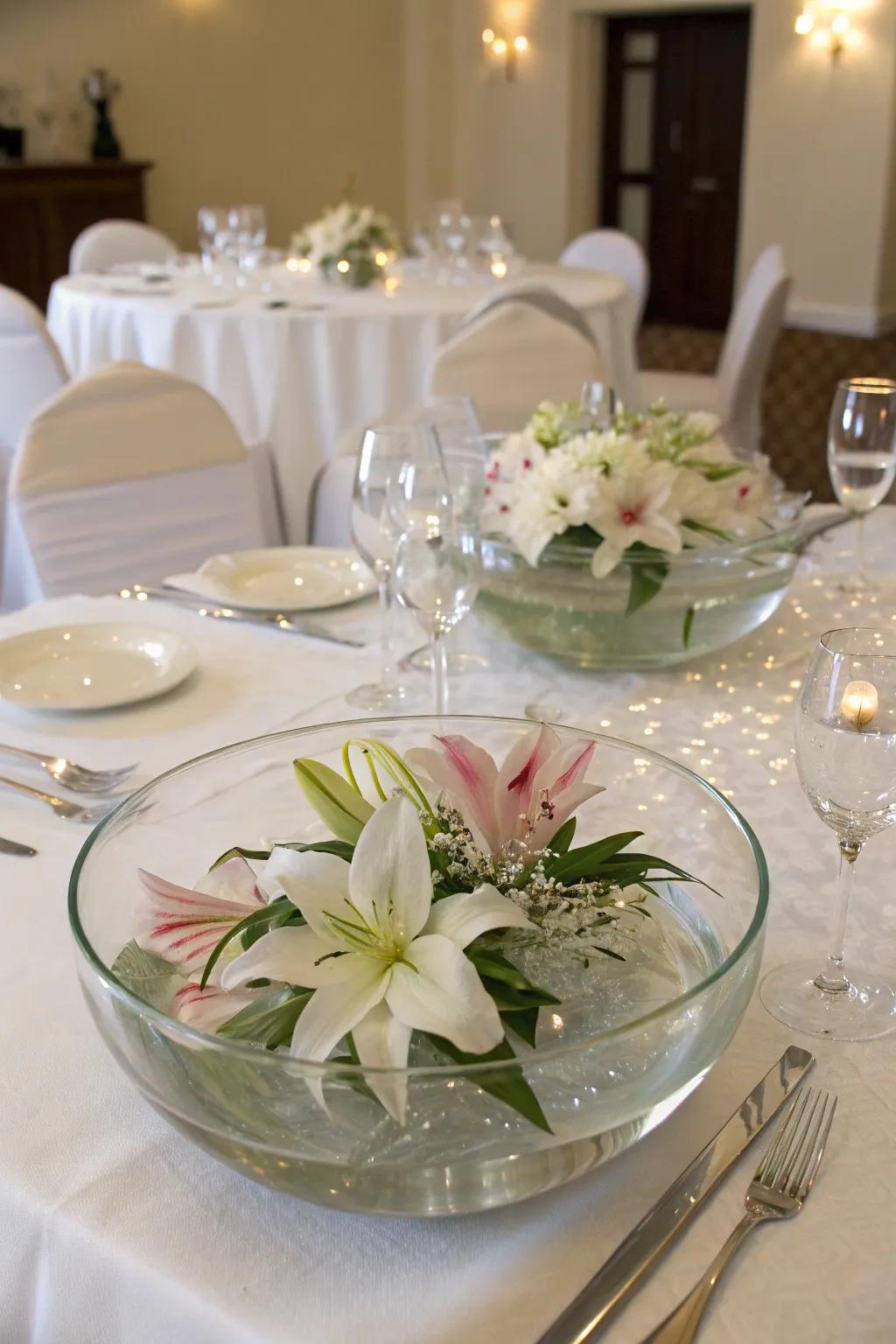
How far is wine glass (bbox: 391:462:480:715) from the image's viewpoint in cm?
101

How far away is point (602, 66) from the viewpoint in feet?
26.4

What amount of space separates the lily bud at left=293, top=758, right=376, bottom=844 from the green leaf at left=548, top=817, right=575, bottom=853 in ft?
0.30

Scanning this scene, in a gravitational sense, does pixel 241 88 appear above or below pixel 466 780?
above

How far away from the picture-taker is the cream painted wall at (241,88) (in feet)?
21.4

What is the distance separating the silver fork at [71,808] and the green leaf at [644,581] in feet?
1.55

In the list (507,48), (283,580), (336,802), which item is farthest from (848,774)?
(507,48)

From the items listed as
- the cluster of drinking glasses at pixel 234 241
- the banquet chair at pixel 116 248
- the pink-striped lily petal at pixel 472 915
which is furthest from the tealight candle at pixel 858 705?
the banquet chair at pixel 116 248

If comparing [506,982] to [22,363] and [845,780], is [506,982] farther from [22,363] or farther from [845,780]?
[22,363]

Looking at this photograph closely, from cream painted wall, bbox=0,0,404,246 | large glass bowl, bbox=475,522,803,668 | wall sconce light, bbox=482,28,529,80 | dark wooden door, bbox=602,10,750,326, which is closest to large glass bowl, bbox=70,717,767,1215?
large glass bowl, bbox=475,522,803,668

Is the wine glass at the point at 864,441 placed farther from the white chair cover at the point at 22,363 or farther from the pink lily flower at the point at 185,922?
the white chair cover at the point at 22,363

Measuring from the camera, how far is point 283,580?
149cm

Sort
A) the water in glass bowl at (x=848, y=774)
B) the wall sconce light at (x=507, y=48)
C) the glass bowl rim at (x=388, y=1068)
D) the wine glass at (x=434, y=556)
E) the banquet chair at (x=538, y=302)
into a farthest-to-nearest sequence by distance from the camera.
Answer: the wall sconce light at (x=507, y=48) → the banquet chair at (x=538, y=302) → the wine glass at (x=434, y=556) → the water in glass bowl at (x=848, y=774) → the glass bowl rim at (x=388, y=1068)

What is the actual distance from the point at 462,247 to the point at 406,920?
4221 mm

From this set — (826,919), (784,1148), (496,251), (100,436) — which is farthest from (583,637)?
(496,251)
